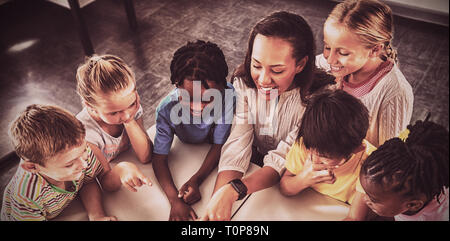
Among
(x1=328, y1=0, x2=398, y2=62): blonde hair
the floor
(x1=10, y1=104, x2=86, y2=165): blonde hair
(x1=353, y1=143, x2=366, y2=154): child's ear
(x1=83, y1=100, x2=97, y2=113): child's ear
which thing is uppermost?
(x1=328, y1=0, x2=398, y2=62): blonde hair

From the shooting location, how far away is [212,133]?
113 centimetres

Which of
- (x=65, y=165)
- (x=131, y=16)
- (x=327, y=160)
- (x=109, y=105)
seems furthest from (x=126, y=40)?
(x=327, y=160)

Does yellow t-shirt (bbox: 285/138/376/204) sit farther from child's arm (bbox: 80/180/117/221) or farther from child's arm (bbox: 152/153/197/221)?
child's arm (bbox: 80/180/117/221)

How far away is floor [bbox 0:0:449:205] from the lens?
1.37m

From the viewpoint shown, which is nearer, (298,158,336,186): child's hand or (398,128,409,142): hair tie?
(398,128,409,142): hair tie

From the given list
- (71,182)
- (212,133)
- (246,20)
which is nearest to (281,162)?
(212,133)

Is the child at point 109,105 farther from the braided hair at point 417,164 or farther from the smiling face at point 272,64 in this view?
the braided hair at point 417,164

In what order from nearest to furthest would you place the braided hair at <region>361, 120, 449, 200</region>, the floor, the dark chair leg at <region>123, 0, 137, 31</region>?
the braided hair at <region>361, 120, 449, 200</region>, the floor, the dark chair leg at <region>123, 0, 137, 31</region>

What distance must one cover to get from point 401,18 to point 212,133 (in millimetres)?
702

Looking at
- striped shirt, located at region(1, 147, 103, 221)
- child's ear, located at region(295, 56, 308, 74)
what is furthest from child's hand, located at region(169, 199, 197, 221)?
child's ear, located at region(295, 56, 308, 74)

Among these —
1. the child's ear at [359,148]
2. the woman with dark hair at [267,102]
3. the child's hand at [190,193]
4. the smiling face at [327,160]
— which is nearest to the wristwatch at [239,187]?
the woman with dark hair at [267,102]

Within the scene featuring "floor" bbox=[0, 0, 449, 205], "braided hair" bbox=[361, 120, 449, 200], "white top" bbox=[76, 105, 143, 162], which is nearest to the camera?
"braided hair" bbox=[361, 120, 449, 200]

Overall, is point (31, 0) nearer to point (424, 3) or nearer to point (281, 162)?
point (281, 162)

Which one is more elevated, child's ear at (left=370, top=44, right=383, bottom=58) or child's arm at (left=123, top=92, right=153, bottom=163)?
child's ear at (left=370, top=44, right=383, bottom=58)
